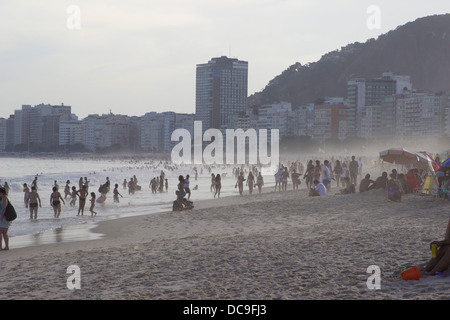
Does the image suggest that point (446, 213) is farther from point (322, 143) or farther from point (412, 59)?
point (412, 59)

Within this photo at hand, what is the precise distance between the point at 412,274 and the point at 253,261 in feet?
7.40

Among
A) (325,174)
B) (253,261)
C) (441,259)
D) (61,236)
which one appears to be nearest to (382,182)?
(325,174)

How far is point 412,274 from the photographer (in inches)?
226

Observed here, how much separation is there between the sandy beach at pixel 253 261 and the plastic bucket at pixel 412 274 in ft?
0.19

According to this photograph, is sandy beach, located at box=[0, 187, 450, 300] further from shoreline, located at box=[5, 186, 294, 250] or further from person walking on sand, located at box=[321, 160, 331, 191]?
person walking on sand, located at box=[321, 160, 331, 191]

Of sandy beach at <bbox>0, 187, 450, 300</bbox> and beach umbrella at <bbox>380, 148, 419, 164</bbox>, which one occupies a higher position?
beach umbrella at <bbox>380, 148, 419, 164</bbox>

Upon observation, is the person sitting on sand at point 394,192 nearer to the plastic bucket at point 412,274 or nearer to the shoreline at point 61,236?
the shoreline at point 61,236

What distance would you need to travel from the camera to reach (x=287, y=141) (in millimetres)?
122062

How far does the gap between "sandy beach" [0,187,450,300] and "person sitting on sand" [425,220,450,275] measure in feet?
0.40

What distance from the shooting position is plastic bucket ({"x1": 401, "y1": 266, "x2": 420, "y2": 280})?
574 cm

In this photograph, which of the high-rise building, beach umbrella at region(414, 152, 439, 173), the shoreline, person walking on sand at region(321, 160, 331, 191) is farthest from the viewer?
the high-rise building

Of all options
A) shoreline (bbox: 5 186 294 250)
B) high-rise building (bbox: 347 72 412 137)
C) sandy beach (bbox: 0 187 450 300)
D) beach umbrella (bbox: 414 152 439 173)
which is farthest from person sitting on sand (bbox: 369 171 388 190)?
high-rise building (bbox: 347 72 412 137)

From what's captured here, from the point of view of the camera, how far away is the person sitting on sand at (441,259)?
5773 mm
